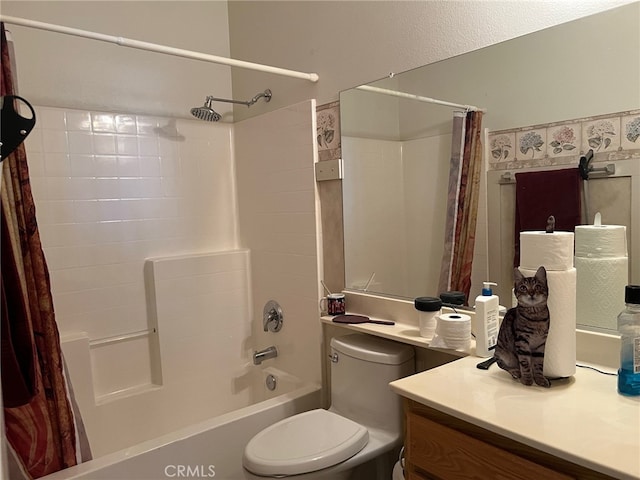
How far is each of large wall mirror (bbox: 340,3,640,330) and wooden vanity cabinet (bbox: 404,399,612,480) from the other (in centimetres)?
57

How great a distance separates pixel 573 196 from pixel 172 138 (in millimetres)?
1910

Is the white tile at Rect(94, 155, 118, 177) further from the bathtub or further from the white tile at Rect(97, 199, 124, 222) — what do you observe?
the bathtub

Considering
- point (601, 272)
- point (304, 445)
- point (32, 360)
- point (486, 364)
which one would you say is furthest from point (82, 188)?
point (601, 272)

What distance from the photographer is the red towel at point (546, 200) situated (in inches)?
A: 51.6

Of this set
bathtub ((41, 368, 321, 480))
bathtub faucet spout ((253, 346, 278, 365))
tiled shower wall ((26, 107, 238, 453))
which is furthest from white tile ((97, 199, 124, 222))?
bathtub ((41, 368, 321, 480))

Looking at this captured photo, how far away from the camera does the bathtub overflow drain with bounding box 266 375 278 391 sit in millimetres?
2331

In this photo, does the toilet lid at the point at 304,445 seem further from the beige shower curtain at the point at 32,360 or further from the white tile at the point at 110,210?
the white tile at the point at 110,210

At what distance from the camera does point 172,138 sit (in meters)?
2.44

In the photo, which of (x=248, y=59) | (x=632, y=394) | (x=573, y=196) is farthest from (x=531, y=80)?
(x=248, y=59)

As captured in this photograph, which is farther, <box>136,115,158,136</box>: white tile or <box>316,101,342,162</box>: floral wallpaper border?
<box>136,115,158,136</box>: white tile

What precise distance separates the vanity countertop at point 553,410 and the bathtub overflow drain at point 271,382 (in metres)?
1.27

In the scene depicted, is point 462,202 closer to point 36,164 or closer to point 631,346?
point 631,346

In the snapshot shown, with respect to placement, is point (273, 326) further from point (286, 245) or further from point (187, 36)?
point (187, 36)

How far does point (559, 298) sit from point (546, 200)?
15.3 inches
